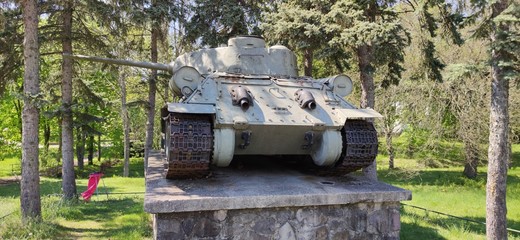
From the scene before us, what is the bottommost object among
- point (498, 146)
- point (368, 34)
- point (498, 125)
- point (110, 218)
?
point (110, 218)

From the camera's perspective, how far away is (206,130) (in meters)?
5.43

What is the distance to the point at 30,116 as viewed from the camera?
8.09 m

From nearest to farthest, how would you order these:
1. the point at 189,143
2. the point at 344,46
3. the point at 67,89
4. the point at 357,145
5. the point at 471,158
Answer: the point at 189,143 < the point at 357,145 < the point at 344,46 < the point at 67,89 < the point at 471,158

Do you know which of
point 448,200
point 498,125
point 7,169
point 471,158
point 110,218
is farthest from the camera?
point 7,169

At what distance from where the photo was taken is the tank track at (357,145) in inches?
233

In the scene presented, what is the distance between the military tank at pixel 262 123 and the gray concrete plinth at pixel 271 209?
0.38 m

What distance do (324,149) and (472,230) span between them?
5.10 metres

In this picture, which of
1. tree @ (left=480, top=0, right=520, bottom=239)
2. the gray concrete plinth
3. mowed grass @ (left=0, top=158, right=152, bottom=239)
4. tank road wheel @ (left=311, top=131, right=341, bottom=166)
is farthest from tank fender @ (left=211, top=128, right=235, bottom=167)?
tree @ (left=480, top=0, right=520, bottom=239)

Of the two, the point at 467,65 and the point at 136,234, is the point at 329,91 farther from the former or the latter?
the point at 136,234

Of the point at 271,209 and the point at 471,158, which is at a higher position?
the point at 271,209

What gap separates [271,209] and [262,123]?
1123 mm

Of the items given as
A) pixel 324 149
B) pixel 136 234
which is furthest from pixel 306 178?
Result: pixel 136 234

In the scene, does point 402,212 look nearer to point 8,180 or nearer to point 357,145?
point 357,145

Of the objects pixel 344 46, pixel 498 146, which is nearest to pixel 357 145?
pixel 498 146
